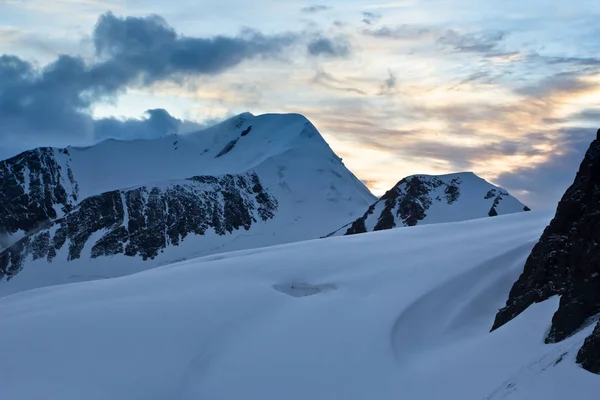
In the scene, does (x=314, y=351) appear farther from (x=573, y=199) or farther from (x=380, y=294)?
(x=573, y=199)

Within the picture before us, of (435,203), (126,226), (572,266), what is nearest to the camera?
(572,266)

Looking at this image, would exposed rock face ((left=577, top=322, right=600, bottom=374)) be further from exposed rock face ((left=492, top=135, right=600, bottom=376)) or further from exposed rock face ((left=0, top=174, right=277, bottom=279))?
exposed rock face ((left=0, top=174, right=277, bottom=279))

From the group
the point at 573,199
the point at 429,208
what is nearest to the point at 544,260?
the point at 573,199

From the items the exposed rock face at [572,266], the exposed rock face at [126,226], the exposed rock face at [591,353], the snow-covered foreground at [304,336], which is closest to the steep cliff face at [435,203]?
the exposed rock face at [126,226]

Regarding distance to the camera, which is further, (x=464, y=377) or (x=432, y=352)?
(x=432, y=352)

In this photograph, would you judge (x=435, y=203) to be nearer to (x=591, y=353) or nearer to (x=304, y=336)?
(x=304, y=336)

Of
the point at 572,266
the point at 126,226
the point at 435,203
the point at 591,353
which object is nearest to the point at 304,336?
the point at 572,266

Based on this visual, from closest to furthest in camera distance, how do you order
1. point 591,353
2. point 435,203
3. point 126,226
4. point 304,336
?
point 591,353, point 304,336, point 435,203, point 126,226

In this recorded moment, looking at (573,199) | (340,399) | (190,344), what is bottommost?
(340,399)
